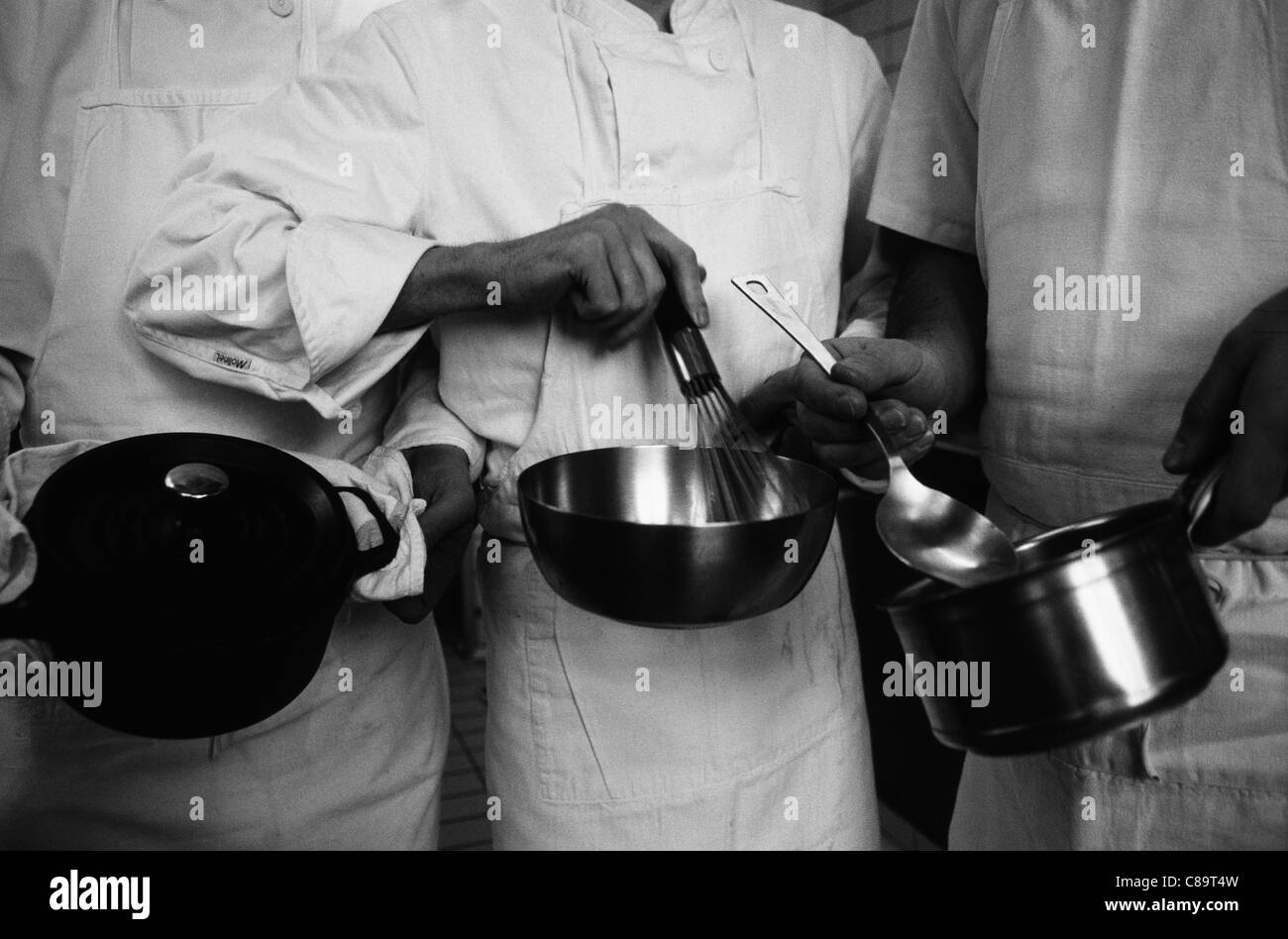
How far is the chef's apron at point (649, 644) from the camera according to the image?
757mm

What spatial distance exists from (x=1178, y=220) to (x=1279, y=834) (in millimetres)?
406

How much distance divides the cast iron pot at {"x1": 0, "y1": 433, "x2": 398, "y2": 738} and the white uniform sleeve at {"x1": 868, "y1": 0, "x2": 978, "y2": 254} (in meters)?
0.53

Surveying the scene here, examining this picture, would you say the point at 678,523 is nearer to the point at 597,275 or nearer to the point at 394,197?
the point at 597,275

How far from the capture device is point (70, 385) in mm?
727

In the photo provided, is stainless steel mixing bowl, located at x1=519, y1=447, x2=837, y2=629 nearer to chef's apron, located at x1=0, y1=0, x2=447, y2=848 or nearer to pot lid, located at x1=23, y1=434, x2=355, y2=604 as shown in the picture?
pot lid, located at x1=23, y1=434, x2=355, y2=604

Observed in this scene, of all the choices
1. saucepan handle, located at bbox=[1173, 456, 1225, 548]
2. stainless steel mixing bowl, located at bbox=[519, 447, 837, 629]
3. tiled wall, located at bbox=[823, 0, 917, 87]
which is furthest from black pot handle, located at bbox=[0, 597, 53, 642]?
tiled wall, located at bbox=[823, 0, 917, 87]

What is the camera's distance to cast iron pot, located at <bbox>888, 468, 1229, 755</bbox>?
0.45m

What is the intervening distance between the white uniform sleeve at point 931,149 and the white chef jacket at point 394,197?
0.07 m

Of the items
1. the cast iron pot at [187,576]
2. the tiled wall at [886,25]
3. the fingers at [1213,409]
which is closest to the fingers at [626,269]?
the cast iron pot at [187,576]

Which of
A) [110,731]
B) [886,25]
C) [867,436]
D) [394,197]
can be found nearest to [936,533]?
[867,436]

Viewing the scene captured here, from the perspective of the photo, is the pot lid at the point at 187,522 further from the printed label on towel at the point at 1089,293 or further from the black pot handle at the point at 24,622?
the printed label on towel at the point at 1089,293

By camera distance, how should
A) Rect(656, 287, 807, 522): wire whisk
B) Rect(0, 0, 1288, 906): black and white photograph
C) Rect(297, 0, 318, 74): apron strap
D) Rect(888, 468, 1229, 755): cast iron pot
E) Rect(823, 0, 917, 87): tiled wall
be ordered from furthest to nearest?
Rect(823, 0, 917, 87): tiled wall → Rect(297, 0, 318, 74): apron strap → Rect(656, 287, 807, 522): wire whisk → Rect(0, 0, 1288, 906): black and white photograph → Rect(888, 468, 1229, 755): cast iron pot
